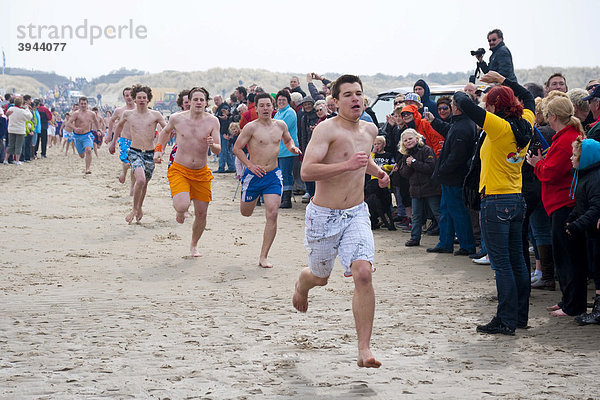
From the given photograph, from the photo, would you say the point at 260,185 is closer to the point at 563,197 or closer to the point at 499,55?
the point at 563,197

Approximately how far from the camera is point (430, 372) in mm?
4691

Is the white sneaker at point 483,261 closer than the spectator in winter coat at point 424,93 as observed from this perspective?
Yes

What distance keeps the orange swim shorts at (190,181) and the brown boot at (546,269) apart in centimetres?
406

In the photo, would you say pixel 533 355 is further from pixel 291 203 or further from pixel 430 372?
pixel 291 203

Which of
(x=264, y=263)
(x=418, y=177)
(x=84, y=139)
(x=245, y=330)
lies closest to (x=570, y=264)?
(x=245, y=330)

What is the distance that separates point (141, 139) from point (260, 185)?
377cm

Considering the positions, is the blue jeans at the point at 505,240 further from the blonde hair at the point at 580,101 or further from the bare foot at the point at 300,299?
the bare foot at the point at 300,299

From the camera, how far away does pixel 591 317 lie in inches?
235

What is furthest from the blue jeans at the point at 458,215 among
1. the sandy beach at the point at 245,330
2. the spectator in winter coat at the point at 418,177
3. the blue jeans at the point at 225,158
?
the blue jeans at the point at 225,158

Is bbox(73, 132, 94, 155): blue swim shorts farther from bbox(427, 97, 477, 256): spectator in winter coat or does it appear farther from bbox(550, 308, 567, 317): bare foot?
bbox(550, 308, 567, 317): bare foot

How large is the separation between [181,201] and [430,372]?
4898mm

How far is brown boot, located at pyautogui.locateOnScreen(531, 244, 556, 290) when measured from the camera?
291 inches

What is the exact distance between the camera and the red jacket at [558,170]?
6.19 m

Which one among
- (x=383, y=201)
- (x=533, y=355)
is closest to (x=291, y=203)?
(x=383, y=201)
